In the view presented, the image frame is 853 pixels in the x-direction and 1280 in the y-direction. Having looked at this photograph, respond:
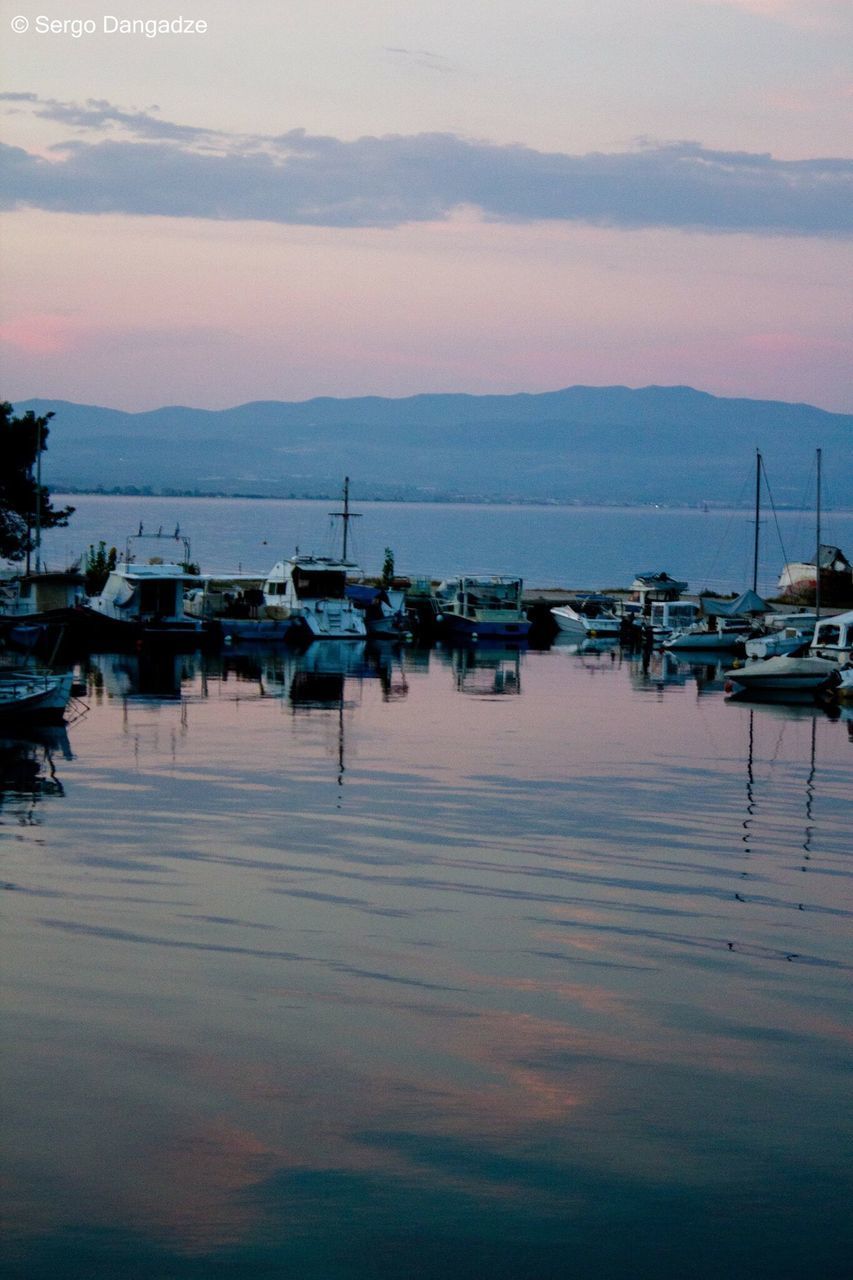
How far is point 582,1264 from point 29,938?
9017 mm

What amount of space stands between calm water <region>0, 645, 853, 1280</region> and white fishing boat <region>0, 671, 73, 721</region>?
4.53 m

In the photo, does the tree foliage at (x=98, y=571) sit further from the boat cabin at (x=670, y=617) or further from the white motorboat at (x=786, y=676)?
the white motorboat at (x=786, y=676)

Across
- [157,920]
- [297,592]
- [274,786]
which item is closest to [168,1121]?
[157,920]

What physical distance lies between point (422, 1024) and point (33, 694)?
22.1 m

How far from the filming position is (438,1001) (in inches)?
625

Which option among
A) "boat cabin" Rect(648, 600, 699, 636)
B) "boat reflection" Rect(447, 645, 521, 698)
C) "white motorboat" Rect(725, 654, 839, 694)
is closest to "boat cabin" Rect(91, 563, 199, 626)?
"boat reflection" Rect(447, 645, 521, 698)

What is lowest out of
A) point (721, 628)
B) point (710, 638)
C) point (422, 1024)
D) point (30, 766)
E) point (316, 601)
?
point (422, 1024)

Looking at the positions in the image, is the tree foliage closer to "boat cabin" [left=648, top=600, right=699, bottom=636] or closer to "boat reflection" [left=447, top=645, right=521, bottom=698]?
"boat reflection" [left=447, top=645, right=521, bottom=698]

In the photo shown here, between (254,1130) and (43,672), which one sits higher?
(43,672)

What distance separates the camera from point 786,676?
4853cm

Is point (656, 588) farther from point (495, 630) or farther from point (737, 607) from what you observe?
point (495, 630)

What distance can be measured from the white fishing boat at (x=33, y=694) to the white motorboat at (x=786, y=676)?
880 inches

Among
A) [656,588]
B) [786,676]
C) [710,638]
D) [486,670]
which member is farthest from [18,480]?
[786,676]

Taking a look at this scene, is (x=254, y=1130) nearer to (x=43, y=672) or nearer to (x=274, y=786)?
(x=274, y=786)
